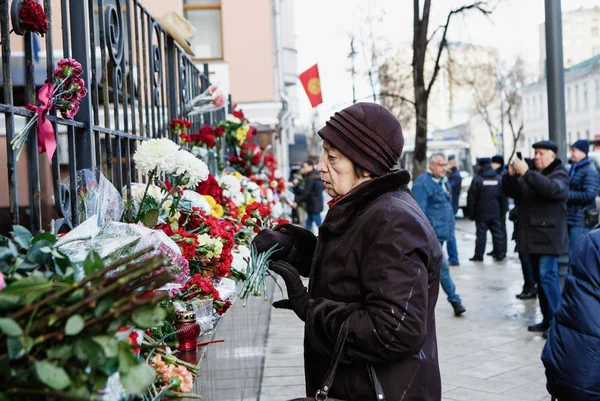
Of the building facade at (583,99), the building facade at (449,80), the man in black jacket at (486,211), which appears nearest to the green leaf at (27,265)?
the man in black jacket at (486,211)

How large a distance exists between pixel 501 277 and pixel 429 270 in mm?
9768

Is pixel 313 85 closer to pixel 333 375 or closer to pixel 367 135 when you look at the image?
pixel 367 135

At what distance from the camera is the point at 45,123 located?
2551 mm

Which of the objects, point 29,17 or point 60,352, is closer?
point 60,352

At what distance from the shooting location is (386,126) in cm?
260

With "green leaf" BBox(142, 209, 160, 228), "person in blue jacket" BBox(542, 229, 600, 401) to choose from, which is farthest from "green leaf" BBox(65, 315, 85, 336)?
"person in blue jacket" BBox(542, 229, 600, 401)

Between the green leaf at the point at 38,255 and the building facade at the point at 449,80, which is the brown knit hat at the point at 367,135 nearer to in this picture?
the green leaf at the point at 38,255

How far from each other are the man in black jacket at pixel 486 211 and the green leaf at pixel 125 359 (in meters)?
13.1

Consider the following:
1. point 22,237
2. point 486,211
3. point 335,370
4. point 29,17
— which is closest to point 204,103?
point 29,17

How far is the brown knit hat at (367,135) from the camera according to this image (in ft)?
8.50

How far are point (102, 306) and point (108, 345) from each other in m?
0.07

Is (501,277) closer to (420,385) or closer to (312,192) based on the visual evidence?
(312,192)

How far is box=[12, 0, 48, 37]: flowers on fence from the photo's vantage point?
2281mm

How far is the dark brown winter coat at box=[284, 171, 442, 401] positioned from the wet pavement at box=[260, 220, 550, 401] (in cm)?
314
